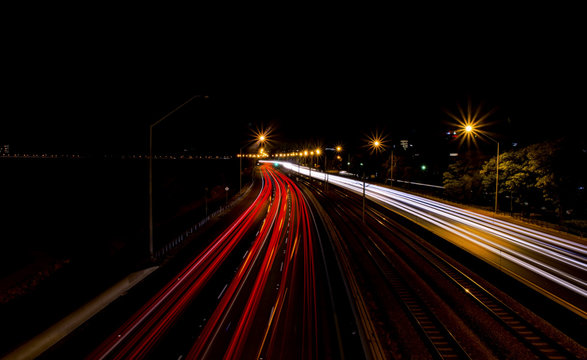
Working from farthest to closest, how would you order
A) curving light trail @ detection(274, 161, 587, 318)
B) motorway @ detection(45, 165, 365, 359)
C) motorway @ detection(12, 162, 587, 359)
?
curving light trail @ detection(274, 161, 587, 318) → motorway @ detection(12, 162, 587, 359) → motorway @ detection(45, 165, 365, 359)

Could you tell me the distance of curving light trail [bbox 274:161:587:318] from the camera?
12773 mm

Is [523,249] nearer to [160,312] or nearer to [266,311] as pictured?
[266,311]

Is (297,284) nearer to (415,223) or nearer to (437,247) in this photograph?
(437,247)

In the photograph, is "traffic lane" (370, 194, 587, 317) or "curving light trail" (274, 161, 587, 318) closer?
"traffic lane" (370, 194, 587, 317)

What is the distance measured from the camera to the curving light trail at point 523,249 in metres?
12.8

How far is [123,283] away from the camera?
43.0ft

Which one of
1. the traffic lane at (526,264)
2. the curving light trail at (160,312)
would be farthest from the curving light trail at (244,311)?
the traffic lane at (526,264)

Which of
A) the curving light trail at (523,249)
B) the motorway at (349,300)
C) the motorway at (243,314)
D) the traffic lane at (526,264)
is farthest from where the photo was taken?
the curving light trail at (523,249)

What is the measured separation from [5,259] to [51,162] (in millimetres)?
62960

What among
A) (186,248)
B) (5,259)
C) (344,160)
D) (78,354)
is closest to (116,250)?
(5,259)

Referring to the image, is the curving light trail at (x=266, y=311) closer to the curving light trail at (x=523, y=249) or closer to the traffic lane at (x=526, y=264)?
the traffic lane at (x=526, y=264)

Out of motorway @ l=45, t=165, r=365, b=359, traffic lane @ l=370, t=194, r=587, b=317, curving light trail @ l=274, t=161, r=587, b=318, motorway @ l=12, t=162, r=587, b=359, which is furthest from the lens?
curving light trail @ l=274, t=161, r=587, b=318

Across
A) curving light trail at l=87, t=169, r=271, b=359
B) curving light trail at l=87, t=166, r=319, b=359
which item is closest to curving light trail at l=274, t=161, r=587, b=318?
curving light trail at l=87, t=166, r=319, b=359

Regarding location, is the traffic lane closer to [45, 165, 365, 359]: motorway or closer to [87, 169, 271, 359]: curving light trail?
[45, 165, 365, 359]: motorway
